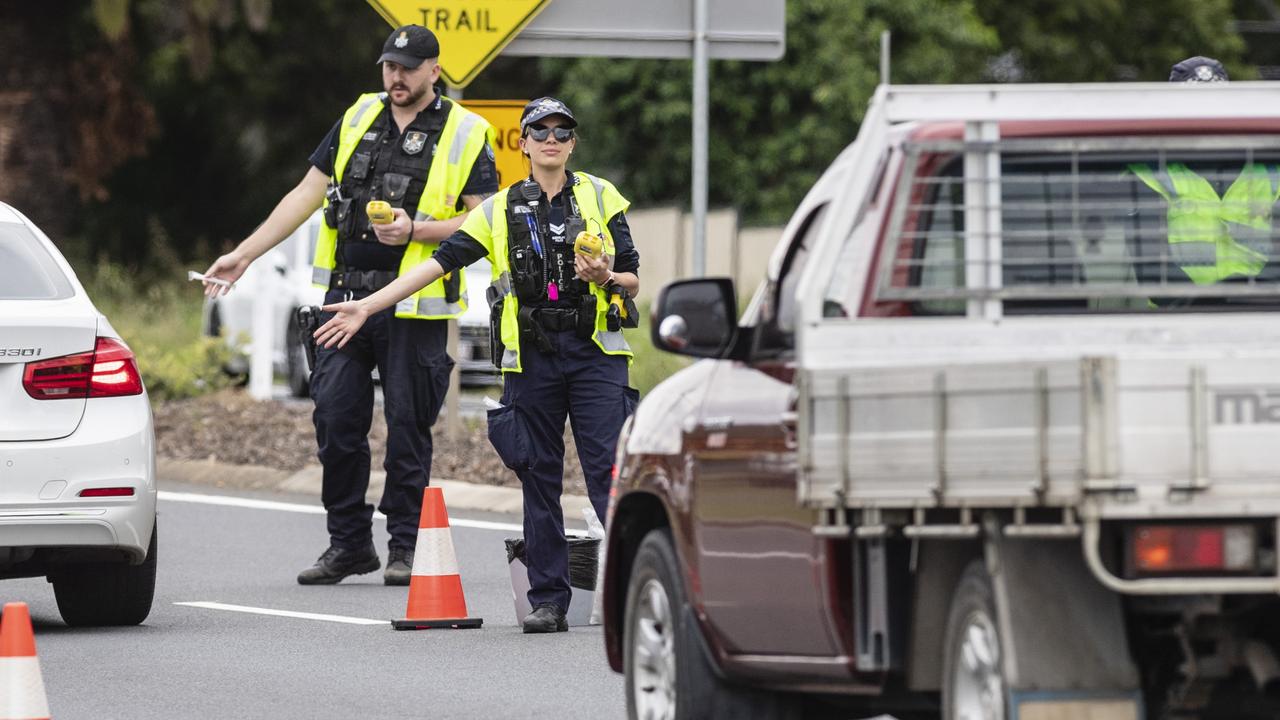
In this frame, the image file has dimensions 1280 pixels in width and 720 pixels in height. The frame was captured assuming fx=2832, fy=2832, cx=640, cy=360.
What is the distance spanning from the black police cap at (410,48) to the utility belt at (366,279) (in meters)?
0.87

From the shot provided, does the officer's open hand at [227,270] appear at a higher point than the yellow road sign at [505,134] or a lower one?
lower

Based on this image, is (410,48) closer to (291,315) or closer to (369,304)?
(369,304)

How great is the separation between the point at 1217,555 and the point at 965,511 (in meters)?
0.52

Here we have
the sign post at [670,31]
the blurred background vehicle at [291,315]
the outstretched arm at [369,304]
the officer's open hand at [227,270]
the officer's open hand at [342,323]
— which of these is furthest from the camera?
the blurred background vehicle at [291,315]

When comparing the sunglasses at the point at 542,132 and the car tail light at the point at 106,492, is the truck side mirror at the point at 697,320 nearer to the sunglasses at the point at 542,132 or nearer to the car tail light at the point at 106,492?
the sunglasses at the point at 542,132

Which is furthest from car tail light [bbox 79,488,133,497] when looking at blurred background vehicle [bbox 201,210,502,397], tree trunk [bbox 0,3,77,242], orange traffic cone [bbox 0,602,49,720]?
tree trunk [bbox 0,3,77,242]

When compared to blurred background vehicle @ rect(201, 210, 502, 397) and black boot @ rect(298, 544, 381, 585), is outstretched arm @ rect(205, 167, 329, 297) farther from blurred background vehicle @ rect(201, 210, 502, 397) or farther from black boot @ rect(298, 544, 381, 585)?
blurred background vehicle @ rect(201, 210, 502, 397)

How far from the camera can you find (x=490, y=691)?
8938 millimetres

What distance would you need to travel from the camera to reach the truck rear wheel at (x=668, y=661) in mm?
6918

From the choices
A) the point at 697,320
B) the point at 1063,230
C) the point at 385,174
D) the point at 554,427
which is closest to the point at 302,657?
the point at 554,427

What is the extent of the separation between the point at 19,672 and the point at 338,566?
5066 mm

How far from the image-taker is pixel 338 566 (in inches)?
474

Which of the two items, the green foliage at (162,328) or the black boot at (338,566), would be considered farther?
the green foliage at (162,328)

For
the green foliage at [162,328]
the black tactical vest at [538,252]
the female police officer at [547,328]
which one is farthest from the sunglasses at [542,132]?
the green foliage at [162,328]
